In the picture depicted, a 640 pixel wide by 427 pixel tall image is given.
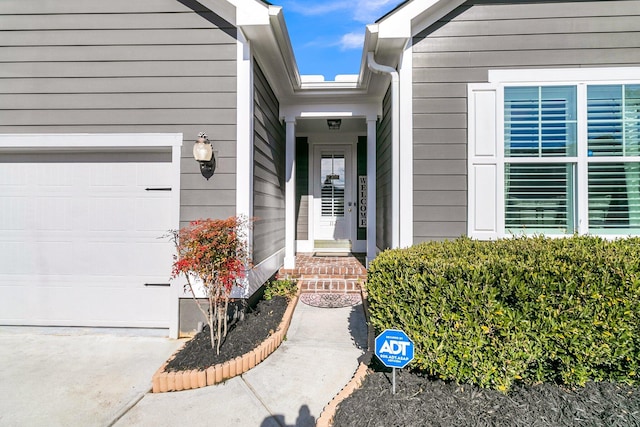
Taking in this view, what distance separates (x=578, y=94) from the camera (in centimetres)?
317

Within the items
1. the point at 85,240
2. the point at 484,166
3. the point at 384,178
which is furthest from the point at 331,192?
the point at 85,240

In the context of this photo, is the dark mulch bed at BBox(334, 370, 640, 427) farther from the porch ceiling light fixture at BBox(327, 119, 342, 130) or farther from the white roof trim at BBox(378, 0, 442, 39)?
the porch ceiling light fixture at BBox(327, 119, 342, 130)

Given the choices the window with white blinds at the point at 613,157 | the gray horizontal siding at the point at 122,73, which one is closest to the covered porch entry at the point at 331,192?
the gray horizontal siding at the point at 122,73

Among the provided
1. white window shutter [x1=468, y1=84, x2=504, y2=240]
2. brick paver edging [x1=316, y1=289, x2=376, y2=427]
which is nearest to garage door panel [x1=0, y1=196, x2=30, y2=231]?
brick paver edging [x1=316, y1=289, x2=376, y2=427]

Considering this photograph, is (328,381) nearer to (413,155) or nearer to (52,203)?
(413,155)

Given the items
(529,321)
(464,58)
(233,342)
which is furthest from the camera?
(464,58)

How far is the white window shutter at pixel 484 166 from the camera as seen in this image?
3221 mm

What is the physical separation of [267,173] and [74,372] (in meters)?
2.83

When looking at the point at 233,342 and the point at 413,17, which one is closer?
the point at 233,342

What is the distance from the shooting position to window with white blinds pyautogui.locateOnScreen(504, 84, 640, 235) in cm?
315

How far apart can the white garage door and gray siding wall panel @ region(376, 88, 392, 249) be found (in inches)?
107

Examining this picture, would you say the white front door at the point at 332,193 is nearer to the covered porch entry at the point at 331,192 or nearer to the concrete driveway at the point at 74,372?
the covered porch entry at the point at 331,192

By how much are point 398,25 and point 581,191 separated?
2589mm

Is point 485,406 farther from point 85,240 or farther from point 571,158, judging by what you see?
point 85,240
